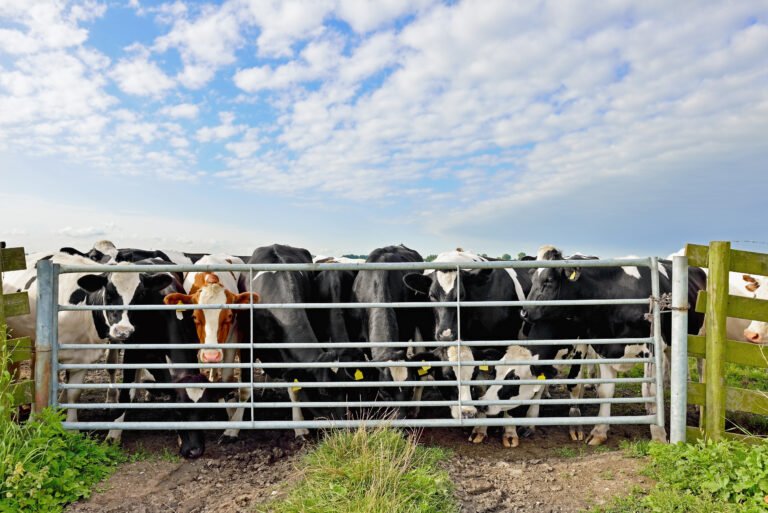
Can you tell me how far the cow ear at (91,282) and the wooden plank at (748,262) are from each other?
6242 millimetres

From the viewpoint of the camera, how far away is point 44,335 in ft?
15.5

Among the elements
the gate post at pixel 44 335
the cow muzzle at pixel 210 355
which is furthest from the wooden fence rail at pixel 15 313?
the cow muzzle at pixel 210 355

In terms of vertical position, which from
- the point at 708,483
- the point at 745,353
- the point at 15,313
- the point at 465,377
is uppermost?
the point at 15,313

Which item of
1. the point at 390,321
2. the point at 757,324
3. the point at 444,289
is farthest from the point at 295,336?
the point at 757,324

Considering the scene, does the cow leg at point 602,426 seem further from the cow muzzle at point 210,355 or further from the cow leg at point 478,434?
the cow muzzle at point 210,355

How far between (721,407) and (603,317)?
1812 mm

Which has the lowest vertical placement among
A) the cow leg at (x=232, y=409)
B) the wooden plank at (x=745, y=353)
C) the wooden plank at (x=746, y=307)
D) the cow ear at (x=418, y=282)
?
the cow leg at (x=232, y=409)

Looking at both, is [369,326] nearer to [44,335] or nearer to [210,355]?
[210,355]

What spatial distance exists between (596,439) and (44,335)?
5580 millimetres

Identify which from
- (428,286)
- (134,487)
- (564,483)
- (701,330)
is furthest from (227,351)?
(701,330)

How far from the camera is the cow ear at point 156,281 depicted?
5719 mm

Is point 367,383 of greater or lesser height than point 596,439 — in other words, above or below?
above

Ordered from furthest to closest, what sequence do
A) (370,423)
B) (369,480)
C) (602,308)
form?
(602,308), (370,423), (369,480)

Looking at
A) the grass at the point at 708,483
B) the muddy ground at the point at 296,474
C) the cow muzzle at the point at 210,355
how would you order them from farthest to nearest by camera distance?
the cow muzzle at the point at 210,355, the muddy ground at the point at 296,474, the grass at the point at 708,483
